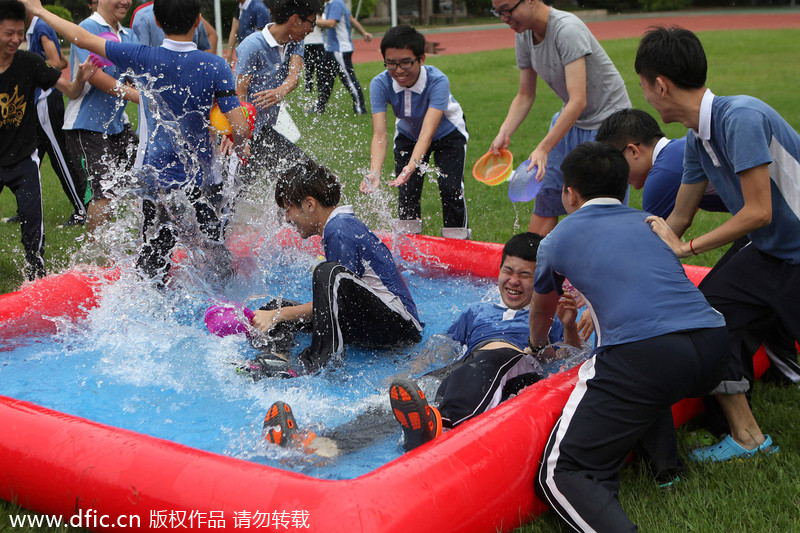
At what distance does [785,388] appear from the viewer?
3980 mm

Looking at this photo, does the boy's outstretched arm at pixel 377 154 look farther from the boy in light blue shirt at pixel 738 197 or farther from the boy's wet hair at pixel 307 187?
the boy in light blue shirt at pixel 738 197

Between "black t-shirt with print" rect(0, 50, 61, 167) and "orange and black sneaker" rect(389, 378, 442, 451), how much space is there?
3.57 meters

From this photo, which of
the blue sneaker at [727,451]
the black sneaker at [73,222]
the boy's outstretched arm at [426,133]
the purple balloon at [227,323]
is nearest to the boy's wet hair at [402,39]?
the boy's outstretched arm at [426,133]

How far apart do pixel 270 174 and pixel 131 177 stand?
5.52 ft

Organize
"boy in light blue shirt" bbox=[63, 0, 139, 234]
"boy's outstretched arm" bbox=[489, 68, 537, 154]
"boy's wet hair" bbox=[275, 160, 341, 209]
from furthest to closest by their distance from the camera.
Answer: "boy in light blue shirt" bbox=[63, 0, 139, 234] → "boy's outstretched arm" bbox=[489, 68, 537, 154] → "boy's wet hair" bbox=[275, 160, 341, 209]

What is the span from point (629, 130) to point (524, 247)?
81cm

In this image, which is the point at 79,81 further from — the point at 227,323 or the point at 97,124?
the point at 227,323

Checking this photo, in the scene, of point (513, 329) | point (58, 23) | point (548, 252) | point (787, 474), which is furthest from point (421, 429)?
point (58, 23)

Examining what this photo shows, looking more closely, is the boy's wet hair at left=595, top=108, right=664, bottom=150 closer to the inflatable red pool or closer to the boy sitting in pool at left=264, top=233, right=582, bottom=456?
the boy sitting in pool at left=264, top=233, right=582, bottom=456

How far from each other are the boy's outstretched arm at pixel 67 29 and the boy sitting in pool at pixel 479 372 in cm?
257

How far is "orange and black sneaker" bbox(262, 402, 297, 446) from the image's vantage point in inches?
123

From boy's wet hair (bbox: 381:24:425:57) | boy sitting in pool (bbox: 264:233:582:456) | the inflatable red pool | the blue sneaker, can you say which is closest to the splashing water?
boy sitting in pool (bbox: 264:233:582:456)

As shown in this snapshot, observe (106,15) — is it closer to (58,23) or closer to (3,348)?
(58,23)

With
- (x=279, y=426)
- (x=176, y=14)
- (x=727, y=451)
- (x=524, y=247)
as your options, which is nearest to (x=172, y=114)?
(x=176, y=14)
